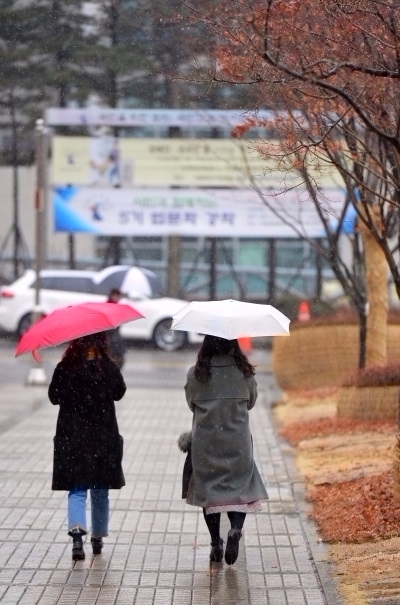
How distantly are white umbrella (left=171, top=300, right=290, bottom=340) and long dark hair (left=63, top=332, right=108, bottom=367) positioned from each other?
606 mm

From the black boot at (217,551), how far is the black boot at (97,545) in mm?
806

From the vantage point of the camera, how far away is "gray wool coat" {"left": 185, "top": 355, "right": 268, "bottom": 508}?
27.2 feet

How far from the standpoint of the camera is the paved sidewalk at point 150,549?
7.66 meters

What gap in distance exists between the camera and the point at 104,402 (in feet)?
28.1

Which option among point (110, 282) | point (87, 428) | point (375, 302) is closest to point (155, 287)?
point (110, 282)

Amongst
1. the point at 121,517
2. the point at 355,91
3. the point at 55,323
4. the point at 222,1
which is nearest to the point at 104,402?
the point at 55,323

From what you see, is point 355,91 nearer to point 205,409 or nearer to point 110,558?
point 205,409

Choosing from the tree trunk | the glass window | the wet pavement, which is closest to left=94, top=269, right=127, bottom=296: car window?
the glass window

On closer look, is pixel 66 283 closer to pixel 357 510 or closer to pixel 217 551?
pixel 357 510

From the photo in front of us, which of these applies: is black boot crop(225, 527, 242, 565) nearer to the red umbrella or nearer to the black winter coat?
the black winter coat

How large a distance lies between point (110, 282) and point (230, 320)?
2263 centimetres

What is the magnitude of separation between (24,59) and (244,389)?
683 inches

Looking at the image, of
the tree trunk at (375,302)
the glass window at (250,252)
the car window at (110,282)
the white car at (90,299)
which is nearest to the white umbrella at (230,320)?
the tree trunk at (375,302)

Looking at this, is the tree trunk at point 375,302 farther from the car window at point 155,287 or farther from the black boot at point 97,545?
the car window at point 155,287
